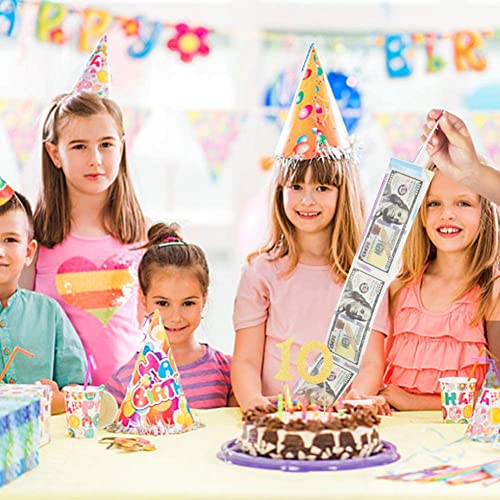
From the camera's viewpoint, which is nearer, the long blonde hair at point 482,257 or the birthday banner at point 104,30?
the long blonde hair at point 482,257

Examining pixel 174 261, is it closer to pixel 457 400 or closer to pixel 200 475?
pixel 457 400

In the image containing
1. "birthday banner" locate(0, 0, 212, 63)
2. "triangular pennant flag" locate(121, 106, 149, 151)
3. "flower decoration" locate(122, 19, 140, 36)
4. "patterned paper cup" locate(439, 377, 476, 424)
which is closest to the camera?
"patterned paper cup" locate(439, 377, 476, 424)

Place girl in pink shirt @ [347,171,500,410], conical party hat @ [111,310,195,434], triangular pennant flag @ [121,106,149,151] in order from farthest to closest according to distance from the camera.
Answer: triangular pennant flag @ [121,106,149,151] → girl in pink shirt @ [347,171,500,410] → conical party hat @ [111,310,195,434]

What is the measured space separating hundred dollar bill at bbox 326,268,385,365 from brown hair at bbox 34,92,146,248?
85 centimetres

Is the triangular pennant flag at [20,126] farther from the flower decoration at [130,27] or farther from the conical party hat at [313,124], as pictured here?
the conical party hat at [313,124]

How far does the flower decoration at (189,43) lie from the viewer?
4191 millimetres

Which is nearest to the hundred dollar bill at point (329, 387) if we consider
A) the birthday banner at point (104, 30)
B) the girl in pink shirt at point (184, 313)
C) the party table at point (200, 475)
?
the party table at point (200, 475)

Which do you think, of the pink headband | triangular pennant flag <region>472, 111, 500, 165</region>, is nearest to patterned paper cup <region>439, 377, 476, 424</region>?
the pink headband

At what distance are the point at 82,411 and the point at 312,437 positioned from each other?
479mm

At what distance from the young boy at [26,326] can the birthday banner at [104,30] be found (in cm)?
165

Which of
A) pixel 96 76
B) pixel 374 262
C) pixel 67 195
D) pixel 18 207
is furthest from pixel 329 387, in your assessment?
pixel 96 76

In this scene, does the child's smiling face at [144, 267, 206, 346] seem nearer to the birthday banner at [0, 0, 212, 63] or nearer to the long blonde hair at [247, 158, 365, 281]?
the long blonde hair at [247, 158, 365, 281]

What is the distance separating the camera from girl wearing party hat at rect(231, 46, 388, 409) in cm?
231

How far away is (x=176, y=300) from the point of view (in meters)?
2.35
